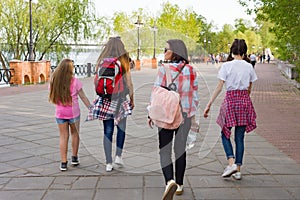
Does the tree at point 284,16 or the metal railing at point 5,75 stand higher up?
the tree at point 284,16

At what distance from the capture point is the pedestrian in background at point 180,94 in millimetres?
3952

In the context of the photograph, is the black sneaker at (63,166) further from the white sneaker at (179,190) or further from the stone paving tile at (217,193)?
the stone paving tile at (217,193)

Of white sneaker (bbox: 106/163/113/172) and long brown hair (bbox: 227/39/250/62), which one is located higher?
long brown hair (bbox: 227/39/250/62)

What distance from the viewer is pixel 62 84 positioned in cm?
505

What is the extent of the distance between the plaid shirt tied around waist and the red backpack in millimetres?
78

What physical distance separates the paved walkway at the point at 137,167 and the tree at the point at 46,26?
1903 cm

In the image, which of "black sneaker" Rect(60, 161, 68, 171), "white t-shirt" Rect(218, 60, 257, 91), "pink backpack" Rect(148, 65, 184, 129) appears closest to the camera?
"pink backpack" Rect(148, 65, 184, 129)

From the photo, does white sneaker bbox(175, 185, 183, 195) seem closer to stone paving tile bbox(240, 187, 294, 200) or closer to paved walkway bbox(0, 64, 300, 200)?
paved walkway bbox(0, 64, 300, 200)

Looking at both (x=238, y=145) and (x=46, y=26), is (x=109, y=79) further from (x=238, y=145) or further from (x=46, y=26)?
(x=46, y=26)

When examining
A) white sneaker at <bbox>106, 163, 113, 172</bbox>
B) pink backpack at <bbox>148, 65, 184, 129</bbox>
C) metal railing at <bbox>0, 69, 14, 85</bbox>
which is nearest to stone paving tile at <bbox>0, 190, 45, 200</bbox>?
white sneaker at <bbox>106, 163, 113, 172</bbox>

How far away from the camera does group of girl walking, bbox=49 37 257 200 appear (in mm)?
4020

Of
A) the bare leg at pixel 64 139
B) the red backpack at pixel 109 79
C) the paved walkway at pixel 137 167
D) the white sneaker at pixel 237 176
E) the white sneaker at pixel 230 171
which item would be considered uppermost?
the red backpack at pixel 109 79

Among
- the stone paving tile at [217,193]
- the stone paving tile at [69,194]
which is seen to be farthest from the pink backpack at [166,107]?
the stone paving tile at [69,194]

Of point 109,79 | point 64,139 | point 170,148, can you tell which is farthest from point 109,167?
point 170,148
